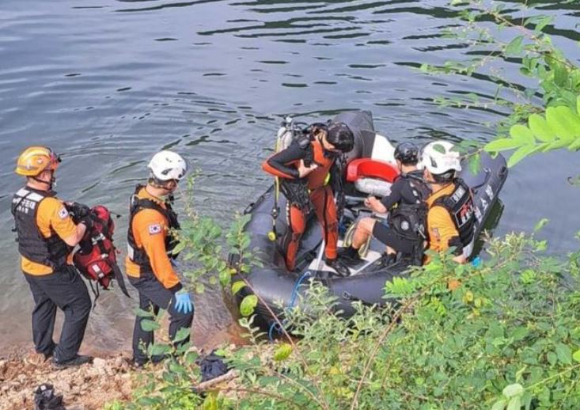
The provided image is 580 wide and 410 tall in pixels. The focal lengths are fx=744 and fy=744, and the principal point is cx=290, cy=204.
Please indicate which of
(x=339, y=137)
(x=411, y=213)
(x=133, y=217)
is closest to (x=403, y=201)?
(x=411, y=213)

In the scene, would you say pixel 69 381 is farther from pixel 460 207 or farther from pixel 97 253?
pixel 460 207

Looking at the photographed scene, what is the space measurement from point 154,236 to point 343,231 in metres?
2.84

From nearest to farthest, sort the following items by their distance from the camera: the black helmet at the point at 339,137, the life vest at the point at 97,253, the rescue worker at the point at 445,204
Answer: the rescue worker at the point at 445,204
the life vest at the point at 97,253
the black helmet at the point at 339,137

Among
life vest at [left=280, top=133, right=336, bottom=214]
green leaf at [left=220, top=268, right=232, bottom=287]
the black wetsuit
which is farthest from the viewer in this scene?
life vest at [left=280, top=133, right=336, bottom=214]

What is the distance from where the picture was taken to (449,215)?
5.32 metres

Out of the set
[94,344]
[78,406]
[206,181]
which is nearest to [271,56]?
[206,181]

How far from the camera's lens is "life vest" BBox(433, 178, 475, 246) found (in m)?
5.36

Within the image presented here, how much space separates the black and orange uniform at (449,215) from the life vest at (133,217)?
182cm

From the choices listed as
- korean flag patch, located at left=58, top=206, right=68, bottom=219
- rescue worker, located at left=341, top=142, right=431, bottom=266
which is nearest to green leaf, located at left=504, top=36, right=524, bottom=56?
rescue worker, located at left=341, top=142, right=431, bottom=266

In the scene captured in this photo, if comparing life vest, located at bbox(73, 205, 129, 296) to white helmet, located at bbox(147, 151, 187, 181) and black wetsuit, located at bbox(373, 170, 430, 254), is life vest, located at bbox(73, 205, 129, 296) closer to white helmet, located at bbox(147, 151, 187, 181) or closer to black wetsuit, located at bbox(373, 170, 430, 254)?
white helmet, located at bbox(147, 151, 187, 181)

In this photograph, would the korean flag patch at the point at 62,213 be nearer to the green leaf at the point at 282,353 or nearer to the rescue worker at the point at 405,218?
the rescue worker at the point at 405,218

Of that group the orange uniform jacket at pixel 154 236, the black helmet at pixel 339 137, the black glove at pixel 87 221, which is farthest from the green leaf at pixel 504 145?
the black helmet at pixel 339 137

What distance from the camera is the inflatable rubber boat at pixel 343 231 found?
5.84 metres

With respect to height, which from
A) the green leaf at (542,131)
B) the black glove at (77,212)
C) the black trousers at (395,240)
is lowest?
the black trousers at (395,240)
